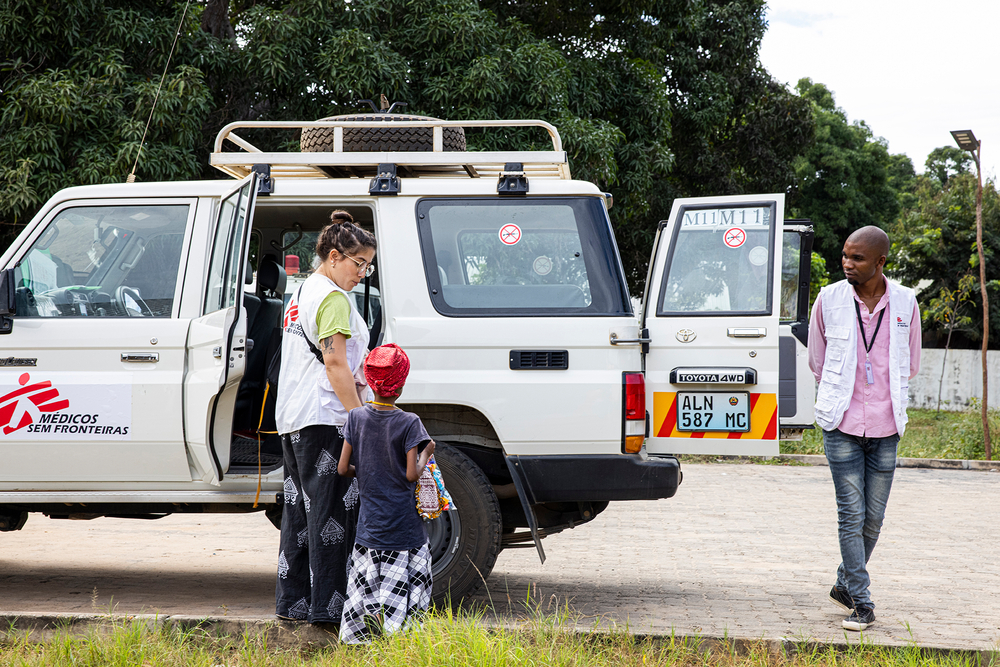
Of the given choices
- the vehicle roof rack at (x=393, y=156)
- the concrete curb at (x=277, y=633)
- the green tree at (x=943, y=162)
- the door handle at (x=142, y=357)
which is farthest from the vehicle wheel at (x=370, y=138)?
the green tree at (x=943, y=162)

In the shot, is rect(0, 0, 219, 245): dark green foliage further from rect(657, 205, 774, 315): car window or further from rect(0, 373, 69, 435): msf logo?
rect(657, 205, 774, 315): car window

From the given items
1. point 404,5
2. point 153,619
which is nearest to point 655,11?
point 404,5

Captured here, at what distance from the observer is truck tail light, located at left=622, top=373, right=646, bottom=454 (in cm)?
439

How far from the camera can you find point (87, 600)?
4.94 metres

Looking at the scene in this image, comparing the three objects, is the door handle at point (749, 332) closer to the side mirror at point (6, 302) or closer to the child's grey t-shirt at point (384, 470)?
the child's grey t-shirt at point (384, 470)

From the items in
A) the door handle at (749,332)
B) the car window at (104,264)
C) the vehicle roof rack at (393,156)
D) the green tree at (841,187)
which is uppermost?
the green tree at (841,187)

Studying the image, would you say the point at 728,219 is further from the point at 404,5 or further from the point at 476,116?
the point at 404,5

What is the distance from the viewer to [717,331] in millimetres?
4473

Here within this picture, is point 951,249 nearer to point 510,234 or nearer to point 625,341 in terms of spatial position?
point 625,341

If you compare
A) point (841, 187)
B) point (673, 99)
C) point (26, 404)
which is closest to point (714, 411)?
point (26, 404)

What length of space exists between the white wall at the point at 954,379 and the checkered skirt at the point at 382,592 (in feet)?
66.4

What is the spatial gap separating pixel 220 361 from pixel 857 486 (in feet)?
10.3

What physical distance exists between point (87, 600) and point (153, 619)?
3.46 ft

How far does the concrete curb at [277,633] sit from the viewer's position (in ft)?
12.8
